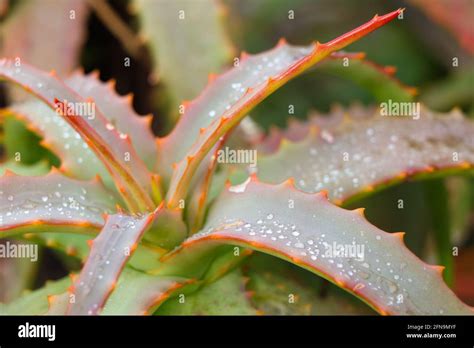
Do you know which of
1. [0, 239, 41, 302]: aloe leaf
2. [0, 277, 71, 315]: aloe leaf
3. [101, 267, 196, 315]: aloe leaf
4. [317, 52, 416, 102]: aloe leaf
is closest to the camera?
[101, 267, 196, 315]: aloe leaf

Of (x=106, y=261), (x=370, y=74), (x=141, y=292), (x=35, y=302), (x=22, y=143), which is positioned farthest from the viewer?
(x=22, y=143)

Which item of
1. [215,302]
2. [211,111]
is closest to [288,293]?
[215,302]

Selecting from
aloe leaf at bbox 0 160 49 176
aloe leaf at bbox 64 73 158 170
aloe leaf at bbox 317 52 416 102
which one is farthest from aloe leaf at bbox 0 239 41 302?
aloe leaf at bbox 317 52 416 102

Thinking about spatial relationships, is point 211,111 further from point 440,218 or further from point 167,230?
point 440,218

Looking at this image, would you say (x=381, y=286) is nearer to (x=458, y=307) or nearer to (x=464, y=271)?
(x=458, y=307)

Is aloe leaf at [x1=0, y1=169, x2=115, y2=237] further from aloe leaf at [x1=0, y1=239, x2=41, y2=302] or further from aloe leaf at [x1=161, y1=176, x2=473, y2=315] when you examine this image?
aloe leaf at [x1=0, y1=239, x2=41, y2=302]

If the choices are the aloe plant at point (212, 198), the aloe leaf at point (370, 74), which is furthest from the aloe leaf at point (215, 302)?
the aloe leaf at point (370, 74)
